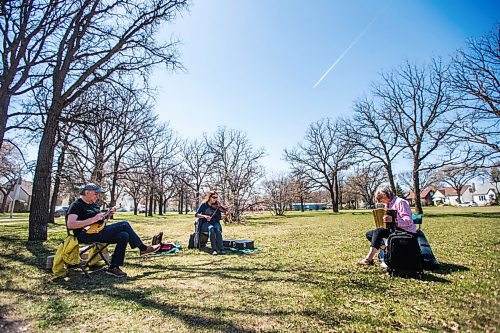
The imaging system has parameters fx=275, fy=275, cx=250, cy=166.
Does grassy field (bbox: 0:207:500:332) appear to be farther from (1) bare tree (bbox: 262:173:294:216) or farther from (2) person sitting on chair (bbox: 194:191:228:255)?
(1) bare tree (bbox: 262:173:294:216)

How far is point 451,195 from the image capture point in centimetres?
10244

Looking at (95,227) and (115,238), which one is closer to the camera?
(95,227)

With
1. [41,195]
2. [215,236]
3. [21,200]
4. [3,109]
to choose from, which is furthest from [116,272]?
[21,200]

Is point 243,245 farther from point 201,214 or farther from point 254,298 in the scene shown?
point 254,298

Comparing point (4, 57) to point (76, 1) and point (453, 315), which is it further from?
point (453, 315)

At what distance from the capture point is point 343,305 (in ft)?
10.4

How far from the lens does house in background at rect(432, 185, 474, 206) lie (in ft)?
311

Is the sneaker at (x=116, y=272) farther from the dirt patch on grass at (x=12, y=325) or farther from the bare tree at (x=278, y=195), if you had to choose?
the bare tree at (x=278, y=195)

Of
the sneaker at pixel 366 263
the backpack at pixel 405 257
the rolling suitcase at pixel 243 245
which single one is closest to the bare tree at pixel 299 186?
the rolling suitcase at pixel 243 245

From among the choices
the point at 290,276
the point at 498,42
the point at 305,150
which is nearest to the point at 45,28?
the point at 290,276

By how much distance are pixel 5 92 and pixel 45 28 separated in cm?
254

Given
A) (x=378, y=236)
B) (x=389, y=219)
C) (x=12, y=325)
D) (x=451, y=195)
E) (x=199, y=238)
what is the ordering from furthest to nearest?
(x=451, y=195)
(x=199, y=238)
(x=378, y=236)
(x=389, y=219)
(x=12, y=325)

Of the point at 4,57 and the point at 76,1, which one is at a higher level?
the point at 76,1

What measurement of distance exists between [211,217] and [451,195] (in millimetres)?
122107
